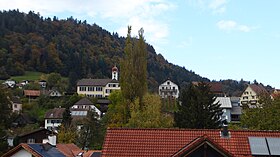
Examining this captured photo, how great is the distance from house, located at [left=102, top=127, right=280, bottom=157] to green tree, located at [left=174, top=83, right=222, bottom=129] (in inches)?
769

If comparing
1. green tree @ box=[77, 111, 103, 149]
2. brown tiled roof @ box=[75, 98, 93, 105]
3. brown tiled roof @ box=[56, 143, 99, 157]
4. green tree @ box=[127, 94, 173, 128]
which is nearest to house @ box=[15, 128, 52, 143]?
green tree @ box=[77, 111, 103, 149]

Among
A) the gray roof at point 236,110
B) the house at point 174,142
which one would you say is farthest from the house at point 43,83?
the house at point 174,142

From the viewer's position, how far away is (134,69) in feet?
202

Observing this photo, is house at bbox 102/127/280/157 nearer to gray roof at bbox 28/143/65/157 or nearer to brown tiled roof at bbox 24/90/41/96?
gray roof at bbox 28/143/65/157

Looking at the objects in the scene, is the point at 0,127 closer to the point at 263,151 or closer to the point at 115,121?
the point at 115,121

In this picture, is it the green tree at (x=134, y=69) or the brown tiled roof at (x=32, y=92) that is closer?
the green tree at (x=134, y=69)

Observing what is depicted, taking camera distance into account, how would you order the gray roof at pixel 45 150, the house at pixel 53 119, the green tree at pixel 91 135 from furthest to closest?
→ the house at pixel 53 119, the green tree at pixel 91 135, the gray roof at pixel 45 150

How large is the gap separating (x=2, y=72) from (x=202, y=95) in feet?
416

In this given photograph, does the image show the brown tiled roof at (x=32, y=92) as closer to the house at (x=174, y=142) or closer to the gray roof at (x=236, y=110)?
the gray roof at (x=236, y=110)

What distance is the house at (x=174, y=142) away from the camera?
23.1 metres

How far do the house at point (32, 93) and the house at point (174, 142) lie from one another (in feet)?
343

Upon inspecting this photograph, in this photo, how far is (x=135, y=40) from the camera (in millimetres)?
65938

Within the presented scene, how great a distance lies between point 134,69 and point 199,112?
18733 millimetres

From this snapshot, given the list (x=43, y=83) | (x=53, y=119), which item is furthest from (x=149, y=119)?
(x=43, y=83)
